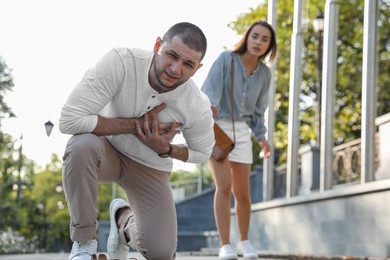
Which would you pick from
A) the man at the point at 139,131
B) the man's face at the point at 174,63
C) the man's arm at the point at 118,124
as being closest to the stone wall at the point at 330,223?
the man at the point at 139,131

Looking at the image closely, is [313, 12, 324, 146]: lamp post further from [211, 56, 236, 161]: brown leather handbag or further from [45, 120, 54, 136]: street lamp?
[211, 56, 236, 161]: brown leather handbag

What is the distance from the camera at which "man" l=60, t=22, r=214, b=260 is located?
180 inches

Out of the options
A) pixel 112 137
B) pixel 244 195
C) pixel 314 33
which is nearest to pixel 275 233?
pixel 244 195

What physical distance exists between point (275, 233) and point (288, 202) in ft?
2.78

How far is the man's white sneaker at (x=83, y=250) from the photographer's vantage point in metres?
4.82

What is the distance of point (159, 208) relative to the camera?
519 cm

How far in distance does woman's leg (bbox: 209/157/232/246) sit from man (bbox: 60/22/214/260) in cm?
207

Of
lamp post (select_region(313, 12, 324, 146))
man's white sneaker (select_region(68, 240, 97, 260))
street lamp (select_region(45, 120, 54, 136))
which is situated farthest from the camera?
street lamp (select_region(45, 120, 54, 136))

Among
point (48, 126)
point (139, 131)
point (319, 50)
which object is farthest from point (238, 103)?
point (319, 50)

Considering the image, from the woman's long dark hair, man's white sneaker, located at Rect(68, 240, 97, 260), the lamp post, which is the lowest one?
man's white sneaker, located at Rect(68, 240, 97, 260)

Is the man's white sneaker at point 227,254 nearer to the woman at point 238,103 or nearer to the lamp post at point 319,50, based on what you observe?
the woman at point 238,103

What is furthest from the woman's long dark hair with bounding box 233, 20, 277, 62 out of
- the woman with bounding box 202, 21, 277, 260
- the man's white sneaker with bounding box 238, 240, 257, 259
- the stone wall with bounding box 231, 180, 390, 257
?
the stone wall with bounding box 231, 180, 390, 257

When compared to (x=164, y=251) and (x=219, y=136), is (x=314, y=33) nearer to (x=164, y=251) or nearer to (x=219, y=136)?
(x=219, y=136)

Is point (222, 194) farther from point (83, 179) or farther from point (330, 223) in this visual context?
point (330, 223)
